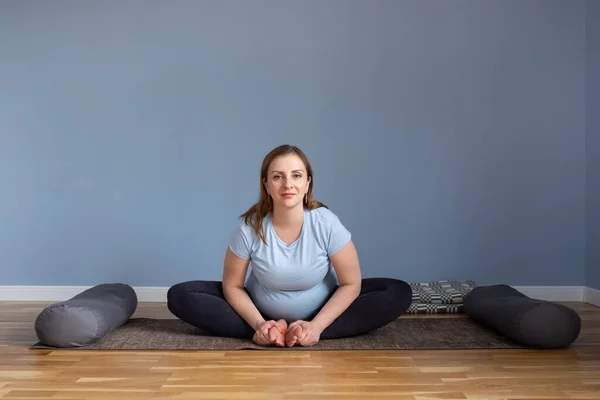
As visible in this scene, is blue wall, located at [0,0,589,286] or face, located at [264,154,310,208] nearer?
face, located at [264,154,310,208]

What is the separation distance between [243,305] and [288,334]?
264 mm

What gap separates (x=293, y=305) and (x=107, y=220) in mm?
1669

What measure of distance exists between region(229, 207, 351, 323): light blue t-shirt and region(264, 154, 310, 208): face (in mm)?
148

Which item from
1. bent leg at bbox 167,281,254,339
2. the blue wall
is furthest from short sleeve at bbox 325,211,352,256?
the blue wall

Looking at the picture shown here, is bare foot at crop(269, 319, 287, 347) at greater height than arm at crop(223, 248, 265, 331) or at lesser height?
lesser

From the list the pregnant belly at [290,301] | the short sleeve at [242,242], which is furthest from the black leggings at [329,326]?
the short sleeve at [242,242]

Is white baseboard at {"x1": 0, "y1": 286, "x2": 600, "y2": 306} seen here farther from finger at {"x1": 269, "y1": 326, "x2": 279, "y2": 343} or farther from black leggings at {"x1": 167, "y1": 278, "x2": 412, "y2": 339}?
finger at {"x1": 269, "y1": 326, "x2": 279, "y2": 343}

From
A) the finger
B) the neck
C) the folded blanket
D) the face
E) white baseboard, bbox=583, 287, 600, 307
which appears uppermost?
the face

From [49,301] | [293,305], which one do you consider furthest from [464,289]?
[49,301]

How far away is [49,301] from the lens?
3854 millimetres

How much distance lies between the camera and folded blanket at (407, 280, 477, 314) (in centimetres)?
343

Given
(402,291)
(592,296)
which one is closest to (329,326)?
(402,291)

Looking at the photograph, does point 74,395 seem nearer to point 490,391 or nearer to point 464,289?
point 490,391

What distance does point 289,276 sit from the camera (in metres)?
2.69
